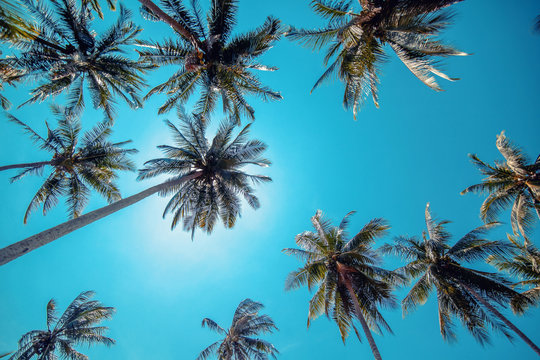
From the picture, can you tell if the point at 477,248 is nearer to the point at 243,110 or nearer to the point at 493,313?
the point at 493,313

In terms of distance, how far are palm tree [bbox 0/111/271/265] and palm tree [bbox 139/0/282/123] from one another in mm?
1690

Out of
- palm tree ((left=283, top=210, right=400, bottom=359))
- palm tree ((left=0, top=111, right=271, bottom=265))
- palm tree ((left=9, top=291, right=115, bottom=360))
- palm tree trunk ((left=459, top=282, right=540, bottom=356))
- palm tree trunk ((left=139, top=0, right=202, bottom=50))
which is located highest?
palm tree trunk ((left=139, top=0, right=202, bottom=50))

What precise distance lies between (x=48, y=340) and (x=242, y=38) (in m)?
21.0

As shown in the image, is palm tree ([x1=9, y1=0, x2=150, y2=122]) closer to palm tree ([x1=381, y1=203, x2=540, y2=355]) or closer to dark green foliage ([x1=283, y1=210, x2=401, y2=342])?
dark green foliage ([x1=283, y1=210, x2=401, y2=342])

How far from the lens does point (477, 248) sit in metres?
12.5

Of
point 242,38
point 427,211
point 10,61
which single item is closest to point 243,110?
point 242,38

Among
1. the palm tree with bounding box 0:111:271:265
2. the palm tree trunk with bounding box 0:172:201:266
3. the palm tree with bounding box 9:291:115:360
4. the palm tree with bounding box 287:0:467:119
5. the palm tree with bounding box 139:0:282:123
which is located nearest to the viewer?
the palm tree trunk with bounding box 0:172:201:266

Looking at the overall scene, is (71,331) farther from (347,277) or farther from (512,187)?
(512,187)

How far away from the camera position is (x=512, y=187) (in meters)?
14.1

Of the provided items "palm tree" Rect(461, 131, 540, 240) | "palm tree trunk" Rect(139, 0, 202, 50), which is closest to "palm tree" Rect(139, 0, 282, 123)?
"palm tree trunk" Rect(139, 0, 202, 50)

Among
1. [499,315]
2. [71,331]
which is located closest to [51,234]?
[71,331]

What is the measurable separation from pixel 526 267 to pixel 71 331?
93.2 ft

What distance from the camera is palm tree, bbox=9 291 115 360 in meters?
14.7

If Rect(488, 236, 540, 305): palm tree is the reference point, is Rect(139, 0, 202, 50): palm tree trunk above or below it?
above
